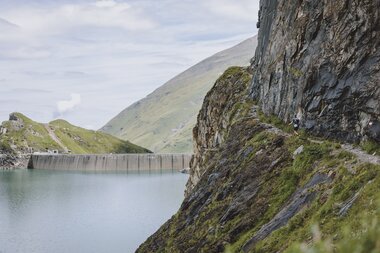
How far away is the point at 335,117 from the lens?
3191 centimetres

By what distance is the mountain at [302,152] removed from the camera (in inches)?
862

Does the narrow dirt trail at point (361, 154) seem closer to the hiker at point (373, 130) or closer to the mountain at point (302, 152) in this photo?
the mountain at point (302, 152)

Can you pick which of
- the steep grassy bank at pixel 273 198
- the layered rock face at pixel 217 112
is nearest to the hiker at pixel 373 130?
the steep grassy bank at pixel 273 198

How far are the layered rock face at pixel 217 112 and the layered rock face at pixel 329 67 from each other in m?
13.9

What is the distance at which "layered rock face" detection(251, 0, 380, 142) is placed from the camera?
94.3ft

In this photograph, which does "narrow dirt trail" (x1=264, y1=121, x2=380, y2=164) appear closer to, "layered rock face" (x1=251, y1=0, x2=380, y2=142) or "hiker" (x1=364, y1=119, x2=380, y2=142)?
"layered rock face" (x1=251, y1=0, x2=380, y2=142)

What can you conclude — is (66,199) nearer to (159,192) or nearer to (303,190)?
(159,192)

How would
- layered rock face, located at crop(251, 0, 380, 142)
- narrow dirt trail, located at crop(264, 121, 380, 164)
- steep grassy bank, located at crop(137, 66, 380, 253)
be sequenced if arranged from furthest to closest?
layered rock face, located at crop(251, 0, 380, 142), narrow dirt trail, located at crop(264, 121, 380, 164), steep grassy bank, located at crop(137, 66, 380, 253)

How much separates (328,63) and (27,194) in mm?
115501

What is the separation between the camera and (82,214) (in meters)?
102

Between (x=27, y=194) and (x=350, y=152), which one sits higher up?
(x=350, y=152)

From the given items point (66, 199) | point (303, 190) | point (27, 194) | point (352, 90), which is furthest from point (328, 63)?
point (27, 194)

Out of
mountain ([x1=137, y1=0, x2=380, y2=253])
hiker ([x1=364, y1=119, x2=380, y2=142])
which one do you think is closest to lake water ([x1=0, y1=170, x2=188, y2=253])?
mountain ([x1=137, y1=0, x2=380, y2=253])

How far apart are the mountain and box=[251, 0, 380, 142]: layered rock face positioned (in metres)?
0.07
